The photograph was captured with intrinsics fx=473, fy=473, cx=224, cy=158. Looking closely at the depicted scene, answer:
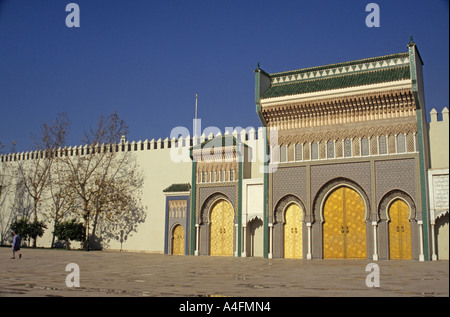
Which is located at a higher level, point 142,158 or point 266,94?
point 266,94

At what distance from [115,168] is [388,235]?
15.0 m

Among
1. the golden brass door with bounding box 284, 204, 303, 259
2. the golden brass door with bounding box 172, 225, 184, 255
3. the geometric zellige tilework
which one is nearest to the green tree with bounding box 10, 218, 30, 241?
the golden brass door with bounding box 172, 225, 184, 255

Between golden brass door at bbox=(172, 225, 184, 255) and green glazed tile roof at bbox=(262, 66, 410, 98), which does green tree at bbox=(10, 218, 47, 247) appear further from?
green glazed tile roof at bbox=(262, 66, 410, 98)

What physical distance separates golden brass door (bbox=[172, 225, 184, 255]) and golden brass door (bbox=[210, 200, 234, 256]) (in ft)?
5.53

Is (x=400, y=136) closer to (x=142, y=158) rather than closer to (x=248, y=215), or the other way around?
(x=248, y=215)

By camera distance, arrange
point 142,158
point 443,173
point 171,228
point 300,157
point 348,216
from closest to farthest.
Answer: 1. point 443,173
2. point 348,216
3. point 300,157
4. point 171,228
5. point 142,158

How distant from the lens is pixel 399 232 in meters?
16.9

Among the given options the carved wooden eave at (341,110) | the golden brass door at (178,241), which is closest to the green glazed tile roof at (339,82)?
the carved wooden eave at (341,110)

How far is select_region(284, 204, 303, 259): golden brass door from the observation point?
1897 cm

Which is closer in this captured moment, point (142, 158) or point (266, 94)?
point (266, 94)

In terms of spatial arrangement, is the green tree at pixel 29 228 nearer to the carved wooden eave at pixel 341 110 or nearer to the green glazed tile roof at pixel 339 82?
the carved wooden eave at pixel 341 110

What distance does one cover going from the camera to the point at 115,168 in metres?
26.0

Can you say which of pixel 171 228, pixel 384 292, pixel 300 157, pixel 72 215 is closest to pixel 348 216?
pixel 300 157
